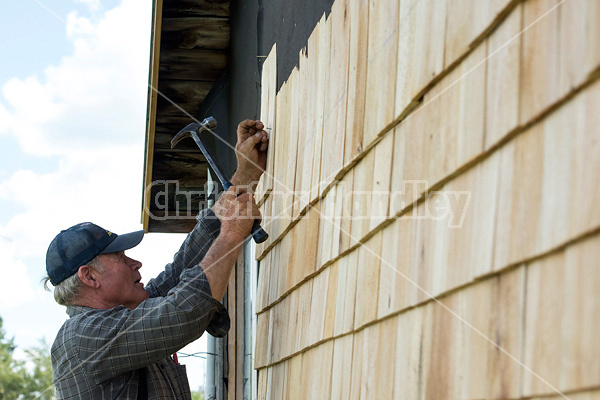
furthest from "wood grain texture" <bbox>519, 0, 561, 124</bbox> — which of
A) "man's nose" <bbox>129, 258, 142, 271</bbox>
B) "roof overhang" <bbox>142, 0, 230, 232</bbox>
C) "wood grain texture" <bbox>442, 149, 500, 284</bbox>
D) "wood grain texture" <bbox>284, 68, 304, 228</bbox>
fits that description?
"roof overhang" <bbox>142, 0, 230, 232</bbox>

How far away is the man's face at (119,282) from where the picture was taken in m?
3.25

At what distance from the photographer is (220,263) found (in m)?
2.85

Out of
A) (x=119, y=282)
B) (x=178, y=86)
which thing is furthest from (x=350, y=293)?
(x=178, y=86)

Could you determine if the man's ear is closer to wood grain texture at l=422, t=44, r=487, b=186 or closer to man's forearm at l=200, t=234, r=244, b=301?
man's forearm at l=200, t=234, r=244, b=301

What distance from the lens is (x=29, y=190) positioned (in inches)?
1358

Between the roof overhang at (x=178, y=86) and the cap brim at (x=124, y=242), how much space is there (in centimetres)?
212

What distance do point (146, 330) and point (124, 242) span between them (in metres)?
0.76

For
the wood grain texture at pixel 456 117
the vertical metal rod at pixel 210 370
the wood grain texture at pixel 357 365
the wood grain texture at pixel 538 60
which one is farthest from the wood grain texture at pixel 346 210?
the vertical metal rod at pixel 210 370

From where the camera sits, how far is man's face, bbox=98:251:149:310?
10.7 feet

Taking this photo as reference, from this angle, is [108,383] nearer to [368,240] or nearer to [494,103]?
[368,240]

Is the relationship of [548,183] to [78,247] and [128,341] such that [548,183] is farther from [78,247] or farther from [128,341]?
[78,247]

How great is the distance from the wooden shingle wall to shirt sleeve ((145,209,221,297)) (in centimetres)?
92

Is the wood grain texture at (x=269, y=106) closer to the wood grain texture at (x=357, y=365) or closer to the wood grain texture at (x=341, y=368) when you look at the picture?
the wood grain texture at (x=341, y=368)

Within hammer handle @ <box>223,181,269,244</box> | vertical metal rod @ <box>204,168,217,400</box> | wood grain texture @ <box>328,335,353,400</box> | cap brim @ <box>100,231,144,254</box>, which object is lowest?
vertical metal rod @ <box>204,168,217,400</box>
